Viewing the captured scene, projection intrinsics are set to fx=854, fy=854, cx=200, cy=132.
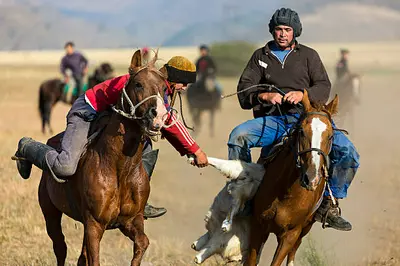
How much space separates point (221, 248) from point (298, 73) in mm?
1838

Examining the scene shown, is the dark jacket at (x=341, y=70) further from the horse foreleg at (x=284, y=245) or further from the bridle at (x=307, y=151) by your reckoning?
the bridle at (x=307, y=151)

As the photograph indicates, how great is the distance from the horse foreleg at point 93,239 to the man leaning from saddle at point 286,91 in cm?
163

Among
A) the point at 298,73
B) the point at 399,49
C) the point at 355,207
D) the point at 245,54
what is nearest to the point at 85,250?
the point at 298,73

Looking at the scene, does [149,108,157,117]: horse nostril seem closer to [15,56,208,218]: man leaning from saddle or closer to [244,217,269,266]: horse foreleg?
[15,56,208,218]: man leaning from saddle

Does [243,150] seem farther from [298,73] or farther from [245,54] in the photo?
[245,54]

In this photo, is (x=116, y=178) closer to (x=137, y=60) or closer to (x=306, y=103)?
(x=137, y=60)

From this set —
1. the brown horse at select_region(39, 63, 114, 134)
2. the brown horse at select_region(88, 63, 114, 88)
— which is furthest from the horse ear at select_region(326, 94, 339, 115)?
the brown horse at select_region(39, 63, 114, 134)

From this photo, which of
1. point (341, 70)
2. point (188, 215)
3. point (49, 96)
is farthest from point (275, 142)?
point (341, 70)

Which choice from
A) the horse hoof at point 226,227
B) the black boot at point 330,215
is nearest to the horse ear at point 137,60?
the horse hoof at point 226,227

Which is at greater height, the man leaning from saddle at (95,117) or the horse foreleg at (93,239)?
the man leaning from saddle at (95,117)

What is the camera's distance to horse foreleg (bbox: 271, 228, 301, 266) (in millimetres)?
7645

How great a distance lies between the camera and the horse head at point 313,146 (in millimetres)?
6867

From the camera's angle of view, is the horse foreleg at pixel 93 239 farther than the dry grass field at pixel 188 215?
No

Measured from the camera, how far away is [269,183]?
25.5 ft
